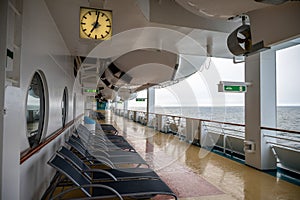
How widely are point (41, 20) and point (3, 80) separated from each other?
5.03ft

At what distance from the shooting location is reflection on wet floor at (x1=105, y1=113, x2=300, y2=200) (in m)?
2.69

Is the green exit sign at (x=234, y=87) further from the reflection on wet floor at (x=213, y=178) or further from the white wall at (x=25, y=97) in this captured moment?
the white wall at (x=25, y=97)

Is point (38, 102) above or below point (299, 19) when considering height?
below

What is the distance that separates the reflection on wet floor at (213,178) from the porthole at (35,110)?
1.90 meters

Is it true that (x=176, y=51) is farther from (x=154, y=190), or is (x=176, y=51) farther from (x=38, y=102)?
(x=154, y=190)

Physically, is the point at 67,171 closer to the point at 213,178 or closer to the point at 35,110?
the point at 35,110

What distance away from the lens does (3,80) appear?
3.91 ft

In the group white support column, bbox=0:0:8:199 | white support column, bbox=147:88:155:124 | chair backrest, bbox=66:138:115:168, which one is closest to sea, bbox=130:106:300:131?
white support column, bbox=147:88:155:124

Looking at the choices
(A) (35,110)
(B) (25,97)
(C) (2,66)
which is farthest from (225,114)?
(C) (2,66)

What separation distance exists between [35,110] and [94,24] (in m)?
1.30

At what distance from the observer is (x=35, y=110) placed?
263 centimetres

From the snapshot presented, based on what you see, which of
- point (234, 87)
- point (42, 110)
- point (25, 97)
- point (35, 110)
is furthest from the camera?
point (234, 87)

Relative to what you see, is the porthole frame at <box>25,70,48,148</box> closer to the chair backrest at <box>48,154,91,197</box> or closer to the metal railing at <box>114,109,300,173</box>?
the chair backrest at <box>48,154,91,197</box>

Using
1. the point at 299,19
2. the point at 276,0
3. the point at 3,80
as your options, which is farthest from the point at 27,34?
the point at 299,19
